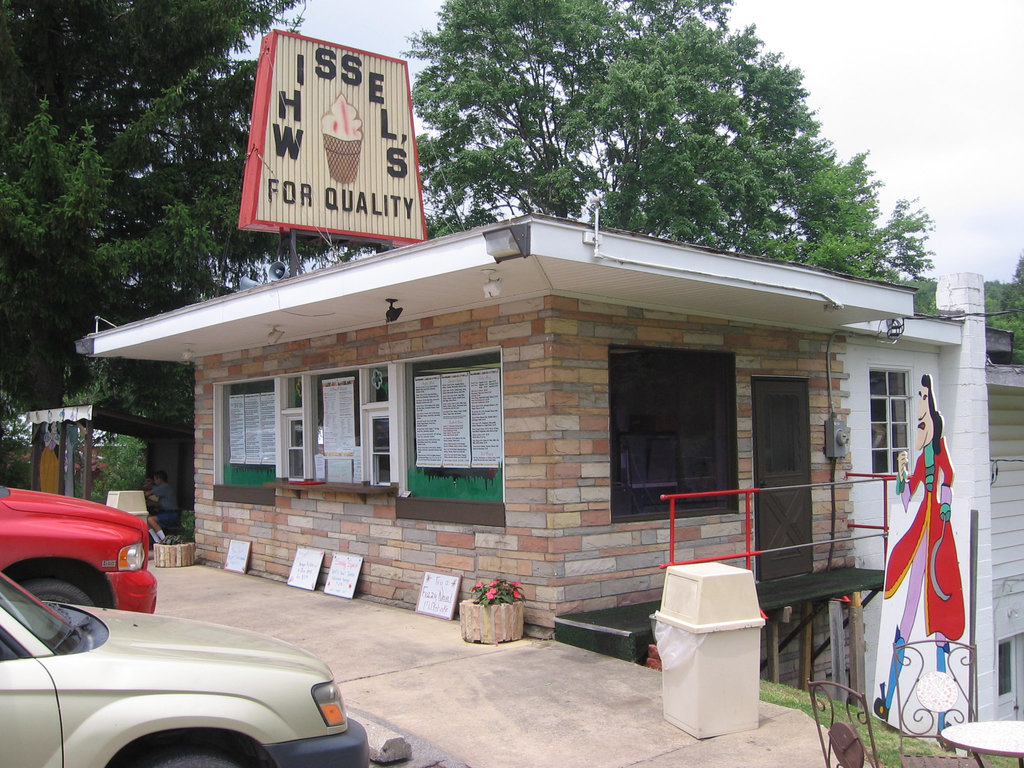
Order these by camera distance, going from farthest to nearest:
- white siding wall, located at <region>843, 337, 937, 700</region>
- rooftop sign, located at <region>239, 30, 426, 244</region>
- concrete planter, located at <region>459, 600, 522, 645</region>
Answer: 1. white siding wall, located at <region>843, 337, 937, 700</region>
2. rooftop sign, located at <region>239, 30, 426, 244</region>
3. concrete planter, located at <region>459, 600, 522, 645</region>

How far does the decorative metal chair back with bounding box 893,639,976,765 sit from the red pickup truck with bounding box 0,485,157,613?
514 cm

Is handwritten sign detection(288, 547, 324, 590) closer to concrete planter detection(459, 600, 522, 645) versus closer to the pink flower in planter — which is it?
the pink flower in planter

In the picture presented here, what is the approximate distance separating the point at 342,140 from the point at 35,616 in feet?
26.4

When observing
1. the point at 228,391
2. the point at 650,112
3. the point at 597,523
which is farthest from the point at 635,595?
the point at 650,112

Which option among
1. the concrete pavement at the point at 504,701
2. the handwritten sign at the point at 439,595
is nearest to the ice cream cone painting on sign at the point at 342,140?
the handwritten sign at the point at 439,595

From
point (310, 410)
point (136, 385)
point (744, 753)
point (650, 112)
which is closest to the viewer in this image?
point (744, 753)

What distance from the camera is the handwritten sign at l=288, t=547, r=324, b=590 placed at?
385 inches

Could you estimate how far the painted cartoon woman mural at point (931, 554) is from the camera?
5.91 m

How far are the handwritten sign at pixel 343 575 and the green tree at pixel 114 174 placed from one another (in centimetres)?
675

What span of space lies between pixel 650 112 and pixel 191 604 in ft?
58.5

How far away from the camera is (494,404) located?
7.94m

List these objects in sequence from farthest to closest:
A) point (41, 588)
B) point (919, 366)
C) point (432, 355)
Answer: point (919, 366) < point (432, 355) < point (41, 588)

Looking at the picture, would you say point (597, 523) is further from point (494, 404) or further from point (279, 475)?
point (279, 475)

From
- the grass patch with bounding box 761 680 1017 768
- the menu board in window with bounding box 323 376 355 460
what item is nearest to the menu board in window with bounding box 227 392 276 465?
the menu board in window with bounding box 323 376 355 460
